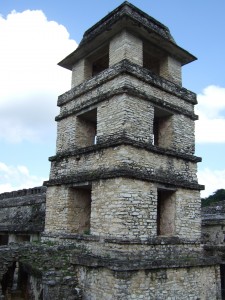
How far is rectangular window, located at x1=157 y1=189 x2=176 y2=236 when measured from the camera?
991cm

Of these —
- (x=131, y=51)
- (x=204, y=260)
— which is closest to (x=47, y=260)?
(x=204, y=260)

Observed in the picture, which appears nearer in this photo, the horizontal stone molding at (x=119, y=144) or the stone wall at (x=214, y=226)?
the horizontal stone molding at (x=119, y=144)

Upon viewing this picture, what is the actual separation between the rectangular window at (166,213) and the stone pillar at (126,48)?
4.41m

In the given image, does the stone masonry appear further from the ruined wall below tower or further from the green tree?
the green tree

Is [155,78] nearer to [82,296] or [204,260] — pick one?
[204,260]

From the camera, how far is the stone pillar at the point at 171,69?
11352 millimetres

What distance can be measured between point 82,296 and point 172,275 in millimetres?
2550

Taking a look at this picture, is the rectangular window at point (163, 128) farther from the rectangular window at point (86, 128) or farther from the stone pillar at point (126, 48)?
the rectangular window at point (86, 128)

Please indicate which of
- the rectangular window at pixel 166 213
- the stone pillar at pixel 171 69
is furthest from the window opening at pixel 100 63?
the rectangular window at pixel 166 213

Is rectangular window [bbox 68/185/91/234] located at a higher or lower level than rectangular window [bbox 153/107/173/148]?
lower

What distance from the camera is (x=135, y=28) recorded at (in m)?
10.3

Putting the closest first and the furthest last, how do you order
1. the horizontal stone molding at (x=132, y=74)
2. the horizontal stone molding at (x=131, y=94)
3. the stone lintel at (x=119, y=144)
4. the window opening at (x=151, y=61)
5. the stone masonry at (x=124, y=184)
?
the stone masonry at (x=124, y=184), the stone lintel at (x=119, y=144), the horizontal stone molding at (x=131, y=94), the horizontal stone molding at (x=132, y=74), the window opening at (x=151, y=61)

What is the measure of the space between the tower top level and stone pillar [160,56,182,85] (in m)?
0.23

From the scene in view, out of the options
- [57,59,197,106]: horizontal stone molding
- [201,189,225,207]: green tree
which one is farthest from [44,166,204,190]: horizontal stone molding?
[201,189,225,207]: green tree
